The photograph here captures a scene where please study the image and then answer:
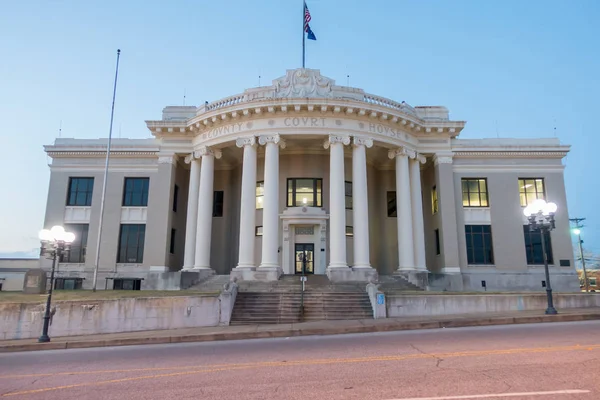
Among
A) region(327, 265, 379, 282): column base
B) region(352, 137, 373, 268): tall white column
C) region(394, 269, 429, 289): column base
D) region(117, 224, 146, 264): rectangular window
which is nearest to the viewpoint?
Result: region(327, 265, 379, 282): column base

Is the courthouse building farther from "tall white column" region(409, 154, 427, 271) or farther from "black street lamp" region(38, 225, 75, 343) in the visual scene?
"black street lamp" region(38, 225, 75, 343)

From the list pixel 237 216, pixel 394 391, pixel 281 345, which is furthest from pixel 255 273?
pixel 394 391

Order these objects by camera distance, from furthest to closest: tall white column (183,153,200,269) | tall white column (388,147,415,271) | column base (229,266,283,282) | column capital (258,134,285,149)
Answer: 1. tall white column (183,153,200,269)
2. tall white column (388,147,415,271)
3. column capital (258,134,285,149)
4. column base (229,266,283,282)

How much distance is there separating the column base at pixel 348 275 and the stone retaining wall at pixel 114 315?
8.02 meters

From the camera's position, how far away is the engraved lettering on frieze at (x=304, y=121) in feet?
91.1

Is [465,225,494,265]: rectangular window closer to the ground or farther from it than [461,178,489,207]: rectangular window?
closer to the ground

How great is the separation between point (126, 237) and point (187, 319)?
16.9m

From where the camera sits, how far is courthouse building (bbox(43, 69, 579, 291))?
2780cm

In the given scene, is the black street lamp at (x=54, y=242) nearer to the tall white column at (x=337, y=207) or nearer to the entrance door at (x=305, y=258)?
the tall white column at (x=337, y=207)

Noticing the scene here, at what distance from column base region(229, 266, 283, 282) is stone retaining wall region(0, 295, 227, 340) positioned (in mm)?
6262

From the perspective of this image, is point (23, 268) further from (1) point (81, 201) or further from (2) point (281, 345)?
(2) point (281, 345)

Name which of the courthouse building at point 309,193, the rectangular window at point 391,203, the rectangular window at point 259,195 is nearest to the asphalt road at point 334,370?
the courthouse building at point 309,193

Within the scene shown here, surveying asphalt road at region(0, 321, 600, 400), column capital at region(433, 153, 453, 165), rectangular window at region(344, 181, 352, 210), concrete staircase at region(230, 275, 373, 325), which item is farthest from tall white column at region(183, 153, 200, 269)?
column capital at region(433, 153, 453, 165)

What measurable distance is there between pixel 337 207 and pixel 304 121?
610cm
